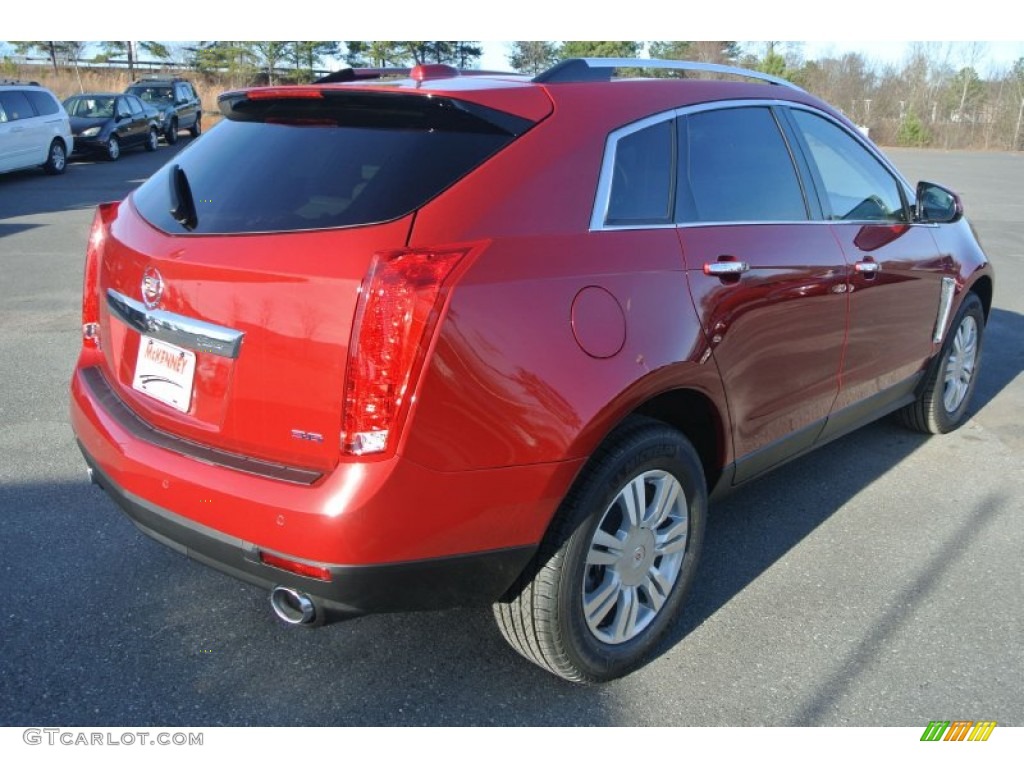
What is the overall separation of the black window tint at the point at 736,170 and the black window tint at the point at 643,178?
75 millimetres

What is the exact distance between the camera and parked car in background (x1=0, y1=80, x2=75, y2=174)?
16.5m

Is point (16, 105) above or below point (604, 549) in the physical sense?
above

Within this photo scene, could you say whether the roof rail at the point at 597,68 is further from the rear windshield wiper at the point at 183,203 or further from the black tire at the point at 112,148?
the black tire at the point at 112,148

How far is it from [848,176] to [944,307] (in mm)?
1101

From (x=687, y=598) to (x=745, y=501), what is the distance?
3.34ft

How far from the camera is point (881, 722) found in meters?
2.66

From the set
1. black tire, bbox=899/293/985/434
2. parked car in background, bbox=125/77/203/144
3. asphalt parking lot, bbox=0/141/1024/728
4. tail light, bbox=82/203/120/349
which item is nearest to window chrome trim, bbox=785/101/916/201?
black tire, bbox=899/293/985/434

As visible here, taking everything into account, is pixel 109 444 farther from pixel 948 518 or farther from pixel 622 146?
pixel 948 518

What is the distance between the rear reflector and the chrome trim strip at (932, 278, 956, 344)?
3.55 meters

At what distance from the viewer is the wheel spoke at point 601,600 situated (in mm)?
2688

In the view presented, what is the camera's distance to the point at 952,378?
4.98m

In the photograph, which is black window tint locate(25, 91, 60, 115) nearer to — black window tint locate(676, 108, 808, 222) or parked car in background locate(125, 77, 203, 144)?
parked car in background locate(125, 77, 203, 144)

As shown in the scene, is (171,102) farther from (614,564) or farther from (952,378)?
(614,564)
